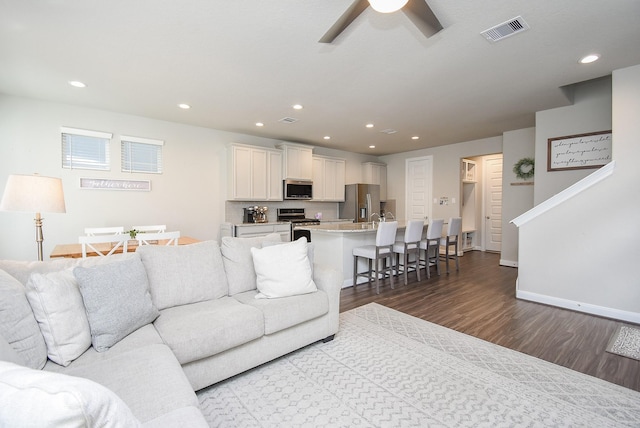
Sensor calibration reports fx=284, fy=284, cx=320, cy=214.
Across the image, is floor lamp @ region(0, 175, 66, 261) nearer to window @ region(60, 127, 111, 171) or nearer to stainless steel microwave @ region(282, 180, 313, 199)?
window @ region(60, 127, 111, 171)

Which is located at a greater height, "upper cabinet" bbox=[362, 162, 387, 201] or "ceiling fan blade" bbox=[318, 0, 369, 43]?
"ceiling fan blade" bbox=[318, 0, 369, 43]

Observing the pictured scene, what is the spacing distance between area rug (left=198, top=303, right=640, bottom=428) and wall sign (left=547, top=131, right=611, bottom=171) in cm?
339

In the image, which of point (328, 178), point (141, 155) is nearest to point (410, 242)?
point (328, 178)

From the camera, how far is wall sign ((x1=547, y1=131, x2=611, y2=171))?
13.1ft

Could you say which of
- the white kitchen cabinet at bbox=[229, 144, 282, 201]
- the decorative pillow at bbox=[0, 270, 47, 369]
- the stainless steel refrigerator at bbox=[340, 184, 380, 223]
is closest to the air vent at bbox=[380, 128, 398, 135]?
the stainless steel refrigerator at bbox=[340, 184, 380, 223]

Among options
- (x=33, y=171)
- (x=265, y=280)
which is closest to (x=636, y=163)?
(x=265, y=280)

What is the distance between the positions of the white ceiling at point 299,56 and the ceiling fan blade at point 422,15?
10.1 inches

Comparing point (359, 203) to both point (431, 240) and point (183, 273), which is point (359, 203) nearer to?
point (431, 240)

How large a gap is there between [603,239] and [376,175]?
539 centimetres

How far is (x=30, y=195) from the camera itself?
219 cm

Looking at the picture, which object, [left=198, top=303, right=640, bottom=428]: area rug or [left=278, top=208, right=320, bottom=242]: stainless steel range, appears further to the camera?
[left=278, top=208, right=320, bottom=242]: stainless steel range

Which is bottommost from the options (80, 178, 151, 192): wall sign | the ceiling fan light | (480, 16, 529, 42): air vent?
(80, 178, 151, 192): wall sign

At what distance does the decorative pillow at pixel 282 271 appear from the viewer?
238 cm

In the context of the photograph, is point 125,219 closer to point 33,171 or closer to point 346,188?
point 33,171
